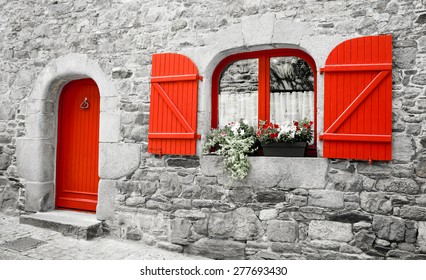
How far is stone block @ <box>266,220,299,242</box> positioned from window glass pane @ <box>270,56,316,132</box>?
1.15 meters

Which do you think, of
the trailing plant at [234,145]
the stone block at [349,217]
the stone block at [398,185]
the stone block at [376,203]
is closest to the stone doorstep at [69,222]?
the trailing plant at [234,145]

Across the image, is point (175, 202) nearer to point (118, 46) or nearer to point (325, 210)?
point (325, 210)

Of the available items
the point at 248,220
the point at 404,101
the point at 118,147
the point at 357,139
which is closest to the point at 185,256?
the point at 248,220

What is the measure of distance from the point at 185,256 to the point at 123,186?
1.24m

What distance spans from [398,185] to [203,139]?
210cm

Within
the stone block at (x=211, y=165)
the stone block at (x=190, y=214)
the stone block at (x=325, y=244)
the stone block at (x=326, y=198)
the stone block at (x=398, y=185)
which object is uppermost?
the stone block at (x=211, y=165)

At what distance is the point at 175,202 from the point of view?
3887 mm

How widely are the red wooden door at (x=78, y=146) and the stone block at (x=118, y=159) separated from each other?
0.54 metres

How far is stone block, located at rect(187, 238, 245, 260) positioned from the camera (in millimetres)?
3557

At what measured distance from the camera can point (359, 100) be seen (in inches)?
124

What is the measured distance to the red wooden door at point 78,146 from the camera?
4812mm

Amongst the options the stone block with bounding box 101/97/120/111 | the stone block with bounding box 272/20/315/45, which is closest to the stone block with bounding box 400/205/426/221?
the stone block with bounding box 272/20/315/45

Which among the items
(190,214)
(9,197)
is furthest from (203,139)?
(9,197)

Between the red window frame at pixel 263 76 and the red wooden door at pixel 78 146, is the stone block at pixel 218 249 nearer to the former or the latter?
the red window frame at pixel 263 76
